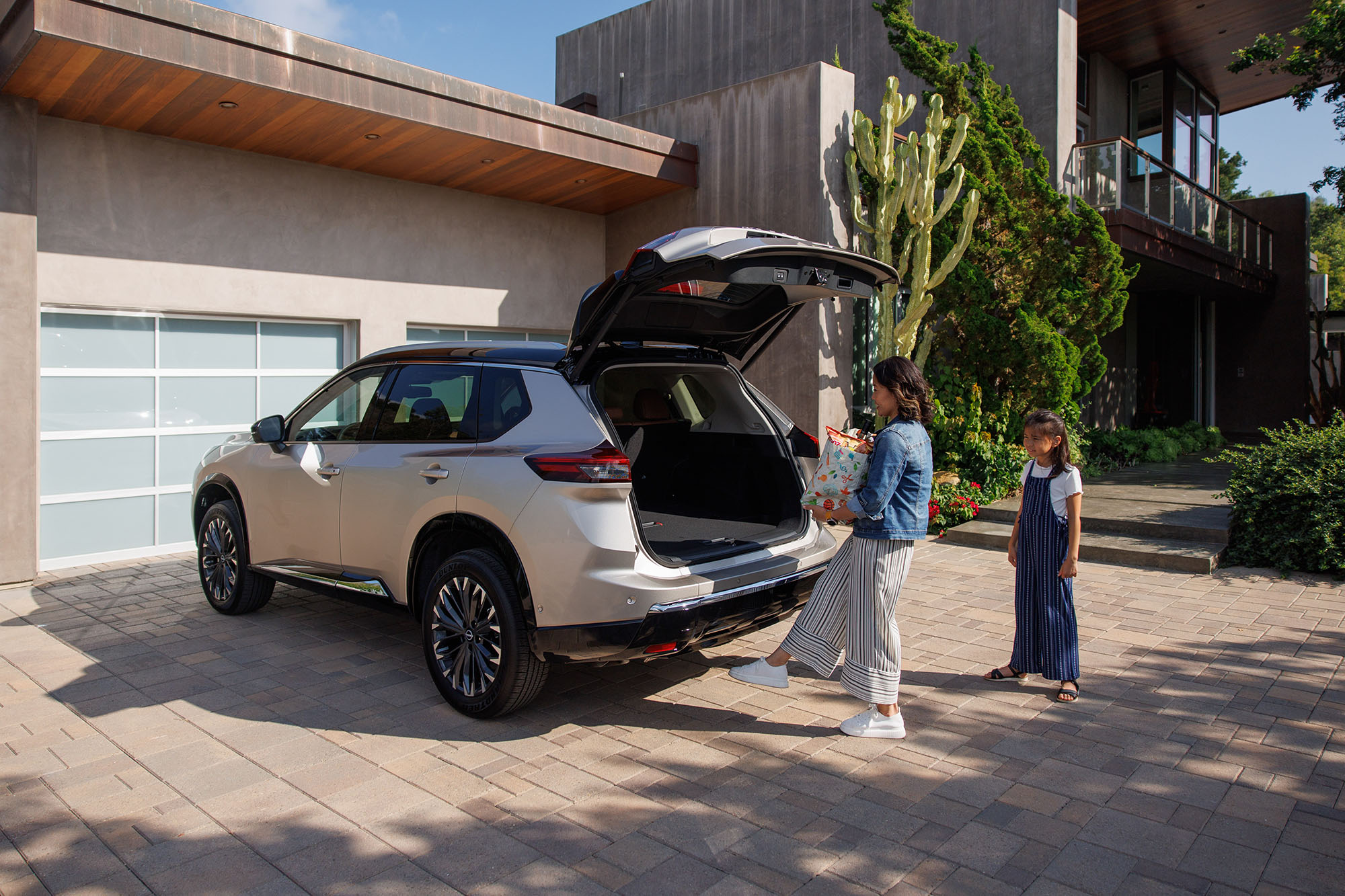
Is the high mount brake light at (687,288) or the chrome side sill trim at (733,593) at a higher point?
the high mount brake light at (687,288)

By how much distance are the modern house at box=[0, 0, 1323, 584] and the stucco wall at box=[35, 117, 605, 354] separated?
0.02 meters

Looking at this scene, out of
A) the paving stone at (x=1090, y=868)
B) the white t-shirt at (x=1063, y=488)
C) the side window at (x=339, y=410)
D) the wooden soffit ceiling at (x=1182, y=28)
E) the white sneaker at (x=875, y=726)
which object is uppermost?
the wooden soffit ceiling at (x=1182, y=28)

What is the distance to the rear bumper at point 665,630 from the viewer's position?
3928mm

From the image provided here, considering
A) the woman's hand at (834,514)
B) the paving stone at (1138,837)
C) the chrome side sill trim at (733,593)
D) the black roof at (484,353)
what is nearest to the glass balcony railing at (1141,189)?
the chrome side sill trim at (733,593)

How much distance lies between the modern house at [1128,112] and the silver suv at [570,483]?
554 centimetres

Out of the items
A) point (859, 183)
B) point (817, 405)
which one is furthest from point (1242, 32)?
point (817, 405)

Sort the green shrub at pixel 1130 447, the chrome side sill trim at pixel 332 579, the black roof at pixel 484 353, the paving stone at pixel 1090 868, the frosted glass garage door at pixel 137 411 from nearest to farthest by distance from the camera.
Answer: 1. the paving stone at pixel 1090 868
2. the black roof at pixel 484 353
3. the chrome side sill trim at pixel 332 579
4. the frosted glass garage door at pixel 137 411
5. the green shrub at pixel 1130 447

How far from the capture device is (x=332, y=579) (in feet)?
17.3

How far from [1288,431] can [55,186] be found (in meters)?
10.9

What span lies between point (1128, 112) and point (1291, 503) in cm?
1306

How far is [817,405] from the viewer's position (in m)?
9.96

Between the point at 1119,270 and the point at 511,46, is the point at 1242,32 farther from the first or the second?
the point at 511,46

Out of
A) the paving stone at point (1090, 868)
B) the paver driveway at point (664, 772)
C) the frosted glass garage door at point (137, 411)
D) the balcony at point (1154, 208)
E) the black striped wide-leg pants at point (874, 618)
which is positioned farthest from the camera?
the balcony at point (1154, 208)

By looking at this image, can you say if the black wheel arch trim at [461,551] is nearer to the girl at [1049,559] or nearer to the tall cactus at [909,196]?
the girl at [1049,559]
